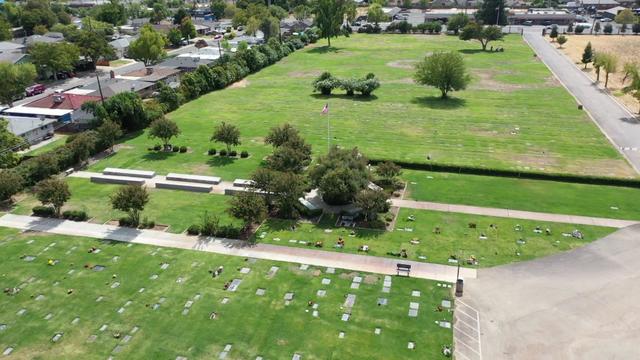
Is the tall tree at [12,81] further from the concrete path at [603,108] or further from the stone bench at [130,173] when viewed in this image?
the concrete path at [603,108]

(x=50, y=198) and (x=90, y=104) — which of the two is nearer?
(x=50, y=198)

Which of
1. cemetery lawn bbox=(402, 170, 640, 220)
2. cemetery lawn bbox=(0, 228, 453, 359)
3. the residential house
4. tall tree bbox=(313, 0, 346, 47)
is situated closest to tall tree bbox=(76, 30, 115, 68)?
the residential house

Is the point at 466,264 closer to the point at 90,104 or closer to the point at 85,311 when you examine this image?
the point at 85,311

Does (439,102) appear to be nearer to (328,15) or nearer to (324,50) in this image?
(324,50)

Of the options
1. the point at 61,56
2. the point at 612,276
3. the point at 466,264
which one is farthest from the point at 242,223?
the point at 61,56

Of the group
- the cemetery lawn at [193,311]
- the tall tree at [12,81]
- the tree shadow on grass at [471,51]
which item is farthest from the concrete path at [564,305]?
the tree shadow on grass at [471,51]

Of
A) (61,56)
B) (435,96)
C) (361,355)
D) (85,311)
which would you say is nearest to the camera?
(361,355)
